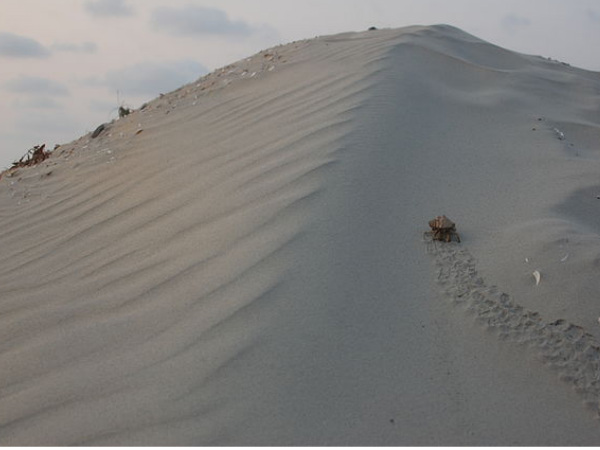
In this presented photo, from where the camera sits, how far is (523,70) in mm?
5984

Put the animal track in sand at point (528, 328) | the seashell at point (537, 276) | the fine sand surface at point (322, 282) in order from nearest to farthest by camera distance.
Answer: the fine sand surface at point (322, 282)
the animal track in sand at point (528, 328)
the seashell at point (537, 276)

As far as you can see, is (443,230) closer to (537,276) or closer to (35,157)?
(537,276)

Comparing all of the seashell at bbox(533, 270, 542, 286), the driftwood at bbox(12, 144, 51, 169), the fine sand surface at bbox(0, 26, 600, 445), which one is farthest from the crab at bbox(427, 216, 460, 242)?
the driftwood at bbox(12, 144, 51, 169)

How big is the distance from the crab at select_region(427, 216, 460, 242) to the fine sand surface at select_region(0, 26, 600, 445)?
0.07 m

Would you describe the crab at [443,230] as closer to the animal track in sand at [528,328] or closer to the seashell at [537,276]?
the animal track in sand at [528,328]

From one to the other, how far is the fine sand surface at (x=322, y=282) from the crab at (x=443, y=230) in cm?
7

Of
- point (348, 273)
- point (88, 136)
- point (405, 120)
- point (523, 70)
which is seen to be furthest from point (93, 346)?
point (523, 70)

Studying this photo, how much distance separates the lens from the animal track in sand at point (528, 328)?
2.30 m

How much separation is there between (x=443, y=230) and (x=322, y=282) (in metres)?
0.69

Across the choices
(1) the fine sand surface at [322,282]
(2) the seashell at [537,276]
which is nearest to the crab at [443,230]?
(1) the fine sand surface at [322,282]

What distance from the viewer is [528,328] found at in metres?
2.50

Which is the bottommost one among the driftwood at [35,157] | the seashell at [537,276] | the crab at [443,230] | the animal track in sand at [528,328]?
the animal track in sand at [528,328]

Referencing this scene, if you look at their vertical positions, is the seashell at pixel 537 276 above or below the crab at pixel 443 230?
below

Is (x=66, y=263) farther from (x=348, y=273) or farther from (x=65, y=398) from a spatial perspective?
(x=348, y=273)
